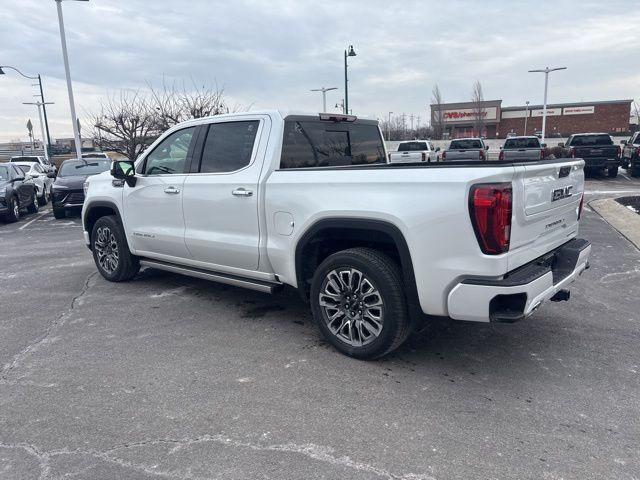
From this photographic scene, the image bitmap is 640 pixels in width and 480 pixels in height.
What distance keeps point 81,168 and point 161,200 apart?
1045 centimetres

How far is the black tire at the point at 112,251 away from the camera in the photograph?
6227 mm

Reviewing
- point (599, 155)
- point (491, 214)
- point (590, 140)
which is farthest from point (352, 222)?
point (590, 140)

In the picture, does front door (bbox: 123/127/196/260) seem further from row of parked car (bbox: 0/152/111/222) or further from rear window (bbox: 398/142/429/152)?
rear window (bbox: 398/142/429/152)

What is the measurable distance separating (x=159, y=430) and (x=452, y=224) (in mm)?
2226

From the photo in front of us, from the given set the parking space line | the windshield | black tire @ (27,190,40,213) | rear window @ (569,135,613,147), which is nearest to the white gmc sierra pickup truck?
the parking space line

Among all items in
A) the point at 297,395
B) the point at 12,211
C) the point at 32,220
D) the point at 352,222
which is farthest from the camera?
the point at 32,220

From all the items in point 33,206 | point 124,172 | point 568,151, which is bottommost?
point 33,206

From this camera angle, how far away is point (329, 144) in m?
4.98

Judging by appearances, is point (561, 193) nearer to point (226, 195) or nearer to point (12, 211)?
point (226, 195)

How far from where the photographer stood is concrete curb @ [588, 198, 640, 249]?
29.0 feet

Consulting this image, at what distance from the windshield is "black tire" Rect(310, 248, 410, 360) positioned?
1200cm

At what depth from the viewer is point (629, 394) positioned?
3432 millimetres

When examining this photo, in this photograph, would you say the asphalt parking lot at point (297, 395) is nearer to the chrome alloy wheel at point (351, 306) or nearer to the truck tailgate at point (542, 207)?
the chrome alloy wheel at point (351, 306)

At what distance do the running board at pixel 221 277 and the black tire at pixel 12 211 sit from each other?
29.8ft
